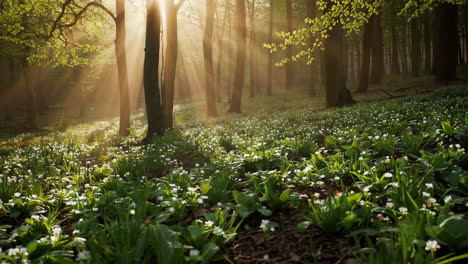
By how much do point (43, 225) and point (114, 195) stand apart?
841 millimetres

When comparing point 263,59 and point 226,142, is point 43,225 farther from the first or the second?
point 263,59

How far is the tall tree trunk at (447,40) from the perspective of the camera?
15000 millimetres

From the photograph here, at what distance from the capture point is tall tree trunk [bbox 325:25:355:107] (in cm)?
1351

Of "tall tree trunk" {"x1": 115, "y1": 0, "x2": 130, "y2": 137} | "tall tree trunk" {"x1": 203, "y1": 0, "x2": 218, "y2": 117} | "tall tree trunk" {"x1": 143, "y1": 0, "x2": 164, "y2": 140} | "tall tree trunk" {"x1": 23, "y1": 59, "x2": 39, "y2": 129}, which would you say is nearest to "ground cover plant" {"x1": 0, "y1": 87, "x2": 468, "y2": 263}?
"tall tree trunk" {"x1": 143, "y1": 0, "x2": 164, "y2": 140}

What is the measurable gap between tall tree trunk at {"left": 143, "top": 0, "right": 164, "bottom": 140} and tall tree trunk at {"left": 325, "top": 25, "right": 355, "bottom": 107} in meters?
8.02

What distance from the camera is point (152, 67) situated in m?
10.1

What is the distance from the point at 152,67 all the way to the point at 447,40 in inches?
604

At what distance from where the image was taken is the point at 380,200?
3271 millimetres

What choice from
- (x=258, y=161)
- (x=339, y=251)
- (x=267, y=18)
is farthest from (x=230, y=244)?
(x=267, y=18)

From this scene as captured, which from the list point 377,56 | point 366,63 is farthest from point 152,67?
point 377,56

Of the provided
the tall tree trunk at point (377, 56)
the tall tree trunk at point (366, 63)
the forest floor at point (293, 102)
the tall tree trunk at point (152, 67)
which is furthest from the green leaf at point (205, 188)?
the tall tree trunk at point (377, 56)

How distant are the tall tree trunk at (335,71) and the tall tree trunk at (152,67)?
26.3ft

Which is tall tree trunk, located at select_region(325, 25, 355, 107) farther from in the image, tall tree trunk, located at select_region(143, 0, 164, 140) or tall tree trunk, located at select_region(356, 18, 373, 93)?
tall tree trunk, located at select_region(143, 0, 164, 140)

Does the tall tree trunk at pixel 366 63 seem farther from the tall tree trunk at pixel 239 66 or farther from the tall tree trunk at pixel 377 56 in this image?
the tall tree trunk at pixel 239 66
